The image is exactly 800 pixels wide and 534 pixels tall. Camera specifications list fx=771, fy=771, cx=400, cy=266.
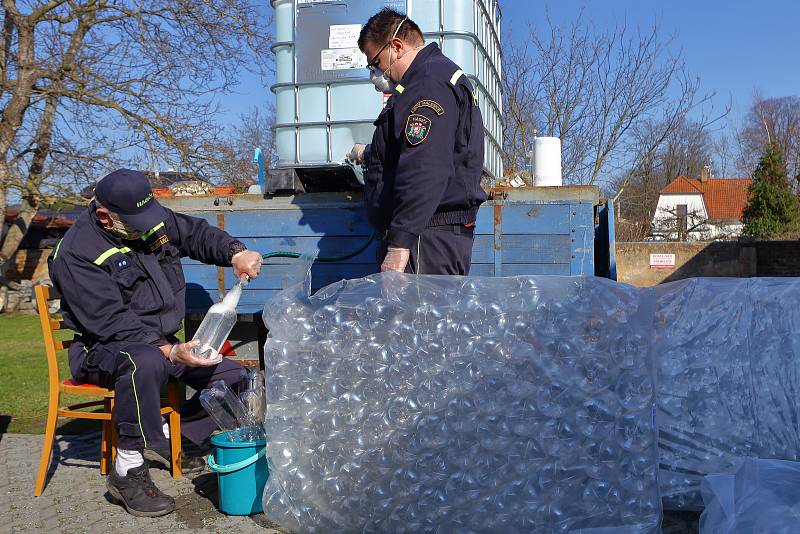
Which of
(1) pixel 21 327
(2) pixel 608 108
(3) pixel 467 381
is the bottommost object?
(1) pixel 21 327

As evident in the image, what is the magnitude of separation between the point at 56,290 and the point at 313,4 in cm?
256

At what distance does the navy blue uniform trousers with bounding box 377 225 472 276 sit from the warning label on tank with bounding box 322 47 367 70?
2.04 meters

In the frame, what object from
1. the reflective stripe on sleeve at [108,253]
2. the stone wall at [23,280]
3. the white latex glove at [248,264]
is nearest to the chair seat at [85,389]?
the reflective stripe on sleeve at [108,253]

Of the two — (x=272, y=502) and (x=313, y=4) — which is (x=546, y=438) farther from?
(x=313, y=4)

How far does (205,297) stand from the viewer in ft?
16.4

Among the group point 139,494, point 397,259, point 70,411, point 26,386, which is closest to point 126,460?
point 139,494

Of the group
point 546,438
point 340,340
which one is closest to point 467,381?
point 546,438

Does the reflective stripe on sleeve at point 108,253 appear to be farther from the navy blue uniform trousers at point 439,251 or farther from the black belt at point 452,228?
the navy blue uniform trousers at point 439,251

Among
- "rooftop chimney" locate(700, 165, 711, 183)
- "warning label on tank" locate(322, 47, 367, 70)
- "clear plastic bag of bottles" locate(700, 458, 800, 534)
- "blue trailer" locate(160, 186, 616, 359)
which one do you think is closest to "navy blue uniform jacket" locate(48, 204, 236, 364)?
"blue trailer" locate(160, 186, 616, 359)

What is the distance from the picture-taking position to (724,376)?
277cm

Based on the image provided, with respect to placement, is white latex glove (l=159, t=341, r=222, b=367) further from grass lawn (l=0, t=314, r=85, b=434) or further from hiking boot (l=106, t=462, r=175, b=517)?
grass lawn (l=0, t=314, r=85, b=434)

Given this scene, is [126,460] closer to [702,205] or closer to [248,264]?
[248,264]

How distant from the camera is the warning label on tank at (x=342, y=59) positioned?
16.3 ft

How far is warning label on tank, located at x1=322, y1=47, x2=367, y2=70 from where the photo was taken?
498 centimetres
